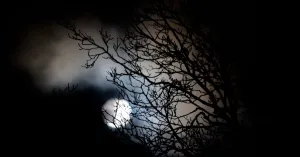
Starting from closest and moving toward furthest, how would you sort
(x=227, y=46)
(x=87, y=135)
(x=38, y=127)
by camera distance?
(x=227, y=46) < (x=38, y=127) < (x=87, y=135)

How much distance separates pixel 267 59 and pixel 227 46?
0.98 metres

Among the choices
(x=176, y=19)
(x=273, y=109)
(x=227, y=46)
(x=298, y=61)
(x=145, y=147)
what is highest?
(x=176, y=19)

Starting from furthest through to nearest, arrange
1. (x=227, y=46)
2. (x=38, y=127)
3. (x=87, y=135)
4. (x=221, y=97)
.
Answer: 1. (x=87, y=135)
2. (x=38, y=127)
3. (x=227, y=46)
4. (x=221, y=97)

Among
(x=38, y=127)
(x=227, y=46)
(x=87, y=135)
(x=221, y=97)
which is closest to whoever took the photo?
(x=221, y=97)

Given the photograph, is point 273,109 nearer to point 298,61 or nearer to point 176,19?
point 298,61

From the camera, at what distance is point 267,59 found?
26.4 feet

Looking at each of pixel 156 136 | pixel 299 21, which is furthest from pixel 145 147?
pixel 299 21

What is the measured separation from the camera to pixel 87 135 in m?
15.8

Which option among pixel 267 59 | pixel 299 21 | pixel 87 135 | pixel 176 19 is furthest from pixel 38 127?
pixel 299 21

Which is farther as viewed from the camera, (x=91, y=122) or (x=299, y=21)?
(x=91, y=122)

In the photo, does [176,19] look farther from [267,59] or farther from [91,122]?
[91,122]

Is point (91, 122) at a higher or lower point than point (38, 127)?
higher

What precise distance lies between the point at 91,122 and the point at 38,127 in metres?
3.58

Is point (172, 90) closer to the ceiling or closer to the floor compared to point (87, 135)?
closer to the floor
